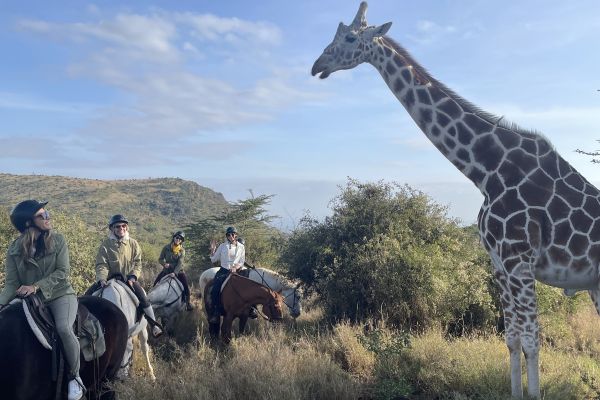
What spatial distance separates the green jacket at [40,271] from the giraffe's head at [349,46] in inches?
151

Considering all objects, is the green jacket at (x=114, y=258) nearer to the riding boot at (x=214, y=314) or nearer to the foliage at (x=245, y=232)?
the riding boot at (x=214, y=314)

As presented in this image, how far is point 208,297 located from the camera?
9.86m

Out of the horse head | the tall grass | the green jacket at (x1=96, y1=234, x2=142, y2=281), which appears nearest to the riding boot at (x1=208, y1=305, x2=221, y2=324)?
the horse head

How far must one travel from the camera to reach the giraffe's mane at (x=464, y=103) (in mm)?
5359

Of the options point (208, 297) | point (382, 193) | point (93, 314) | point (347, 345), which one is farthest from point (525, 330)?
point (208, 297)

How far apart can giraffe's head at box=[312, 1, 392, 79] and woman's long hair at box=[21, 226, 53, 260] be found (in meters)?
3.79

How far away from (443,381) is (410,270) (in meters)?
3.49

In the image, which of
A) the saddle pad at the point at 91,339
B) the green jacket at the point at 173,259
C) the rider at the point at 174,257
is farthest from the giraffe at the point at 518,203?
the green jacket at the point at 173,259

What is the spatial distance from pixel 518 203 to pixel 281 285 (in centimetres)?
727

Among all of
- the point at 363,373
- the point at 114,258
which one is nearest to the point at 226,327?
the point at 114,258

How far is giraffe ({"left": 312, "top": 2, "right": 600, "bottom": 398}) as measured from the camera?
4797 millimetres

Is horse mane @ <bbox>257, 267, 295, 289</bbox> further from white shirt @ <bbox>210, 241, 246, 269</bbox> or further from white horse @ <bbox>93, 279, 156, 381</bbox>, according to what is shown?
white horse @ <bbox>93, 279, 156, 381</bbox>

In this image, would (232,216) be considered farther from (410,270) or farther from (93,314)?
(93,314)

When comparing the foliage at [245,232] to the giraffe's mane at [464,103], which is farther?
the foliage at [245,232]
